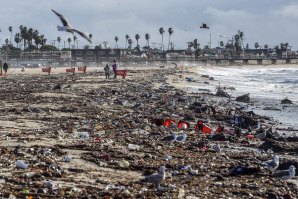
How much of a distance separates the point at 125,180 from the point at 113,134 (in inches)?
192

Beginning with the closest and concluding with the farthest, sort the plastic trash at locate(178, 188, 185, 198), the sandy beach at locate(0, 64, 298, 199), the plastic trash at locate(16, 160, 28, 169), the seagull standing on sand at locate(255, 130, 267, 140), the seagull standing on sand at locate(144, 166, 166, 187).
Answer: the plastic trash at locate(178, 188, 185, 198)
the sandy beach at locate(0, 64, 298, 199)
the seagull standing on sand at locate(144, 166, 166, 187)
the plastic trash at locate(16, 160, 28, 169)
the seagull standing on sand at locate(255, 130, 267, 140)

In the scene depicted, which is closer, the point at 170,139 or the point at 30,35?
the point at 170,139

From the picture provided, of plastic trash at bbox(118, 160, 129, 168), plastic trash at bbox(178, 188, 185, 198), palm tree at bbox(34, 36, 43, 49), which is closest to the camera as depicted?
plastic trash at bbox(178, 188, 185, 198)

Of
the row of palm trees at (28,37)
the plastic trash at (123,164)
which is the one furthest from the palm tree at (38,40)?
the plastic trash at (123,164)

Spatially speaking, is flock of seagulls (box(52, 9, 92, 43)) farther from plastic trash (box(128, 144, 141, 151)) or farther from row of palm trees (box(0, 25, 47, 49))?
row of palm trees (box(0, 25, 47, 49))

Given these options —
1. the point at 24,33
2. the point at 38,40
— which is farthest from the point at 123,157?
the point at 24,33

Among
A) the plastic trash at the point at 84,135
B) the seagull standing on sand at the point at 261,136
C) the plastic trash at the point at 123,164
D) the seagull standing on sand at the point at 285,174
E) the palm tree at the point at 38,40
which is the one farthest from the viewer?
the palm tree at the point at 38,40

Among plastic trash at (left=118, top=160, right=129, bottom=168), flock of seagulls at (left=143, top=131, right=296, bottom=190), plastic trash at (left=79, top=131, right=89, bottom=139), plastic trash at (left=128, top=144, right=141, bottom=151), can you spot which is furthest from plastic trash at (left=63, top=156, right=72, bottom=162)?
plastic trash at (left=79, top=131, right=89, bottom=139)

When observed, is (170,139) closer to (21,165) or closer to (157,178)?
(157,178)

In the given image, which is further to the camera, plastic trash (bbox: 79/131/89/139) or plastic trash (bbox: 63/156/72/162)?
plastic trash (bbox: 79/131/89/139)

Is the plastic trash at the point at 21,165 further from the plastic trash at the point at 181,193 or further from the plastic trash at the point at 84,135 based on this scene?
the plastic trash at the point at 84,135

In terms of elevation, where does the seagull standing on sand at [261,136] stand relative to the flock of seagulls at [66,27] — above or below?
below

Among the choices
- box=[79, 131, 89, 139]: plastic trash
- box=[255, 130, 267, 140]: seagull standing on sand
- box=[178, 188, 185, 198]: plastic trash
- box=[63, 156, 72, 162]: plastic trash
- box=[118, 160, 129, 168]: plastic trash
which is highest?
box=[63, 156, 72, 162]: plastic trash

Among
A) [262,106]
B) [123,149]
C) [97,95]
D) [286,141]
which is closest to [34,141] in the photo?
[123,149]
